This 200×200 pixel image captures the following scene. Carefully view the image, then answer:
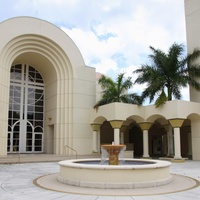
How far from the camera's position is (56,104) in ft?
90.2

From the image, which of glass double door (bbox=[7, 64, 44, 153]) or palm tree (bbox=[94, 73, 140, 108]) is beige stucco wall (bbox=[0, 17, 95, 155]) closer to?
glass double door (bbox=[7, 64, 44, 153])

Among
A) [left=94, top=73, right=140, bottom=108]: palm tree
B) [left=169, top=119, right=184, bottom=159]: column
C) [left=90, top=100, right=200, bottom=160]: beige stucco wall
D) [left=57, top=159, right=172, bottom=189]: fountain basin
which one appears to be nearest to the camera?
[left=57, top=159, right=172, bottom=189]: fountain basin

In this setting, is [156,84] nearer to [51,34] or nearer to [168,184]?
[51,34]

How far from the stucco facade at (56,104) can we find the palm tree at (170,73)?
141 centimetres

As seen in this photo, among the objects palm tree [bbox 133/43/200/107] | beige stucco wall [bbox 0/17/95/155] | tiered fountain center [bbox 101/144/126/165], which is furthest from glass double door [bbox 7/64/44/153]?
tiered fountain center [bbox 101/144/126/165]

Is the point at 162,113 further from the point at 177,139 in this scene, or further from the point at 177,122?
the point at 177,139

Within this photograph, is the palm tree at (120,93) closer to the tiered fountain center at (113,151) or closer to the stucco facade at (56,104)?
the stucco facade at (56,104)

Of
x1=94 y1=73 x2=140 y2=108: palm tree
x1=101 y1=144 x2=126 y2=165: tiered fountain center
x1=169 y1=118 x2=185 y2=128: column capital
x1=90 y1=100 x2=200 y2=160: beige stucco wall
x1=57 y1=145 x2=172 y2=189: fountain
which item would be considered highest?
x1=94 y1=73 x2=140 y2=108: palm tree

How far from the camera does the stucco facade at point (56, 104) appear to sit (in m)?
24.3

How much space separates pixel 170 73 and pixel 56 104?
11.7m

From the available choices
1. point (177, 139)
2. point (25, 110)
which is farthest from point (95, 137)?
point (177, 139)

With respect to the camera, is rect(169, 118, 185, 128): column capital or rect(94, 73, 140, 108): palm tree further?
rect(94, 73, 140, 108): palm tree

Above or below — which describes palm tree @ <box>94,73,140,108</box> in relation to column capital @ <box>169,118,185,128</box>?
above

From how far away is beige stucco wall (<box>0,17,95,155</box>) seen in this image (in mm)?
26094
